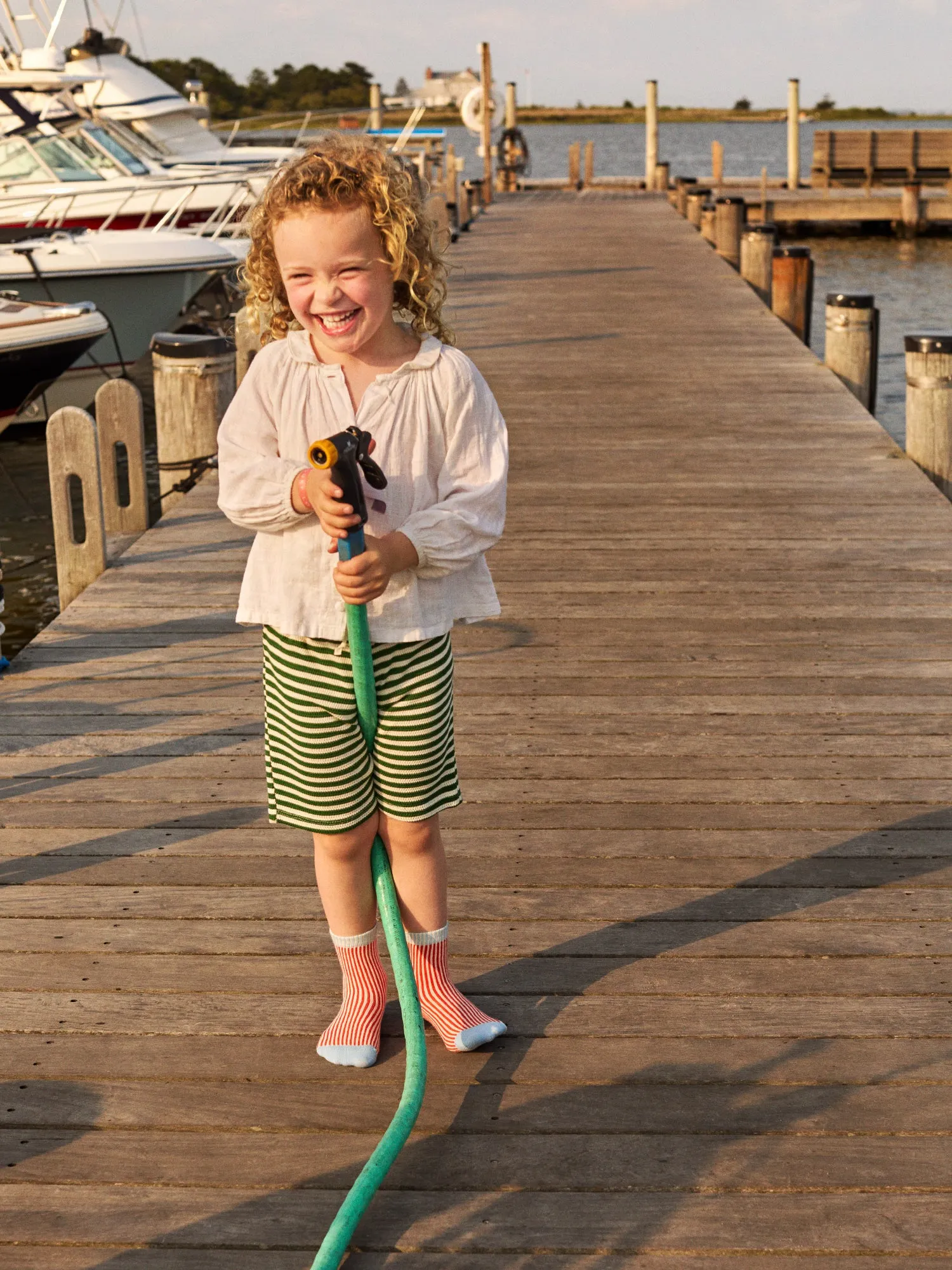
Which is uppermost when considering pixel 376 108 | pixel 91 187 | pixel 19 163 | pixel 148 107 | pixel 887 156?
pixel 376 108

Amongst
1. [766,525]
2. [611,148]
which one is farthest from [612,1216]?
[611,148]

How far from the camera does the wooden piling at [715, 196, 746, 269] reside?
1745 cm

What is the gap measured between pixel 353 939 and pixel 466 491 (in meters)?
0.82

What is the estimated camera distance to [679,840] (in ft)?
11.4

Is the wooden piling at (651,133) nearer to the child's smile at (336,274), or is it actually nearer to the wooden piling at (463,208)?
the wooden piling at (463,208)

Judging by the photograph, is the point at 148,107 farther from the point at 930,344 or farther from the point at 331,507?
the point at 331,507

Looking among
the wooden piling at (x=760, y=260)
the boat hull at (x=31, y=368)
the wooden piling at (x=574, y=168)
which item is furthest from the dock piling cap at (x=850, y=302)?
the wooden piling at (x=574, y=168)

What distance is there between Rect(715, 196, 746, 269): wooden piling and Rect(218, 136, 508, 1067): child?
15.6 m

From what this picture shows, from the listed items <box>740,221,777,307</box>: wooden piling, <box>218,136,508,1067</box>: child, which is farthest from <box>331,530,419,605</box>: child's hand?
<box>740,221,777,307</box>: wooden piling

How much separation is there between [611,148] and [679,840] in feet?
335

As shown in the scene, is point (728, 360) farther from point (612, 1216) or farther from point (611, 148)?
point (611, 148)

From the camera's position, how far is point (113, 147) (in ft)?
56.6

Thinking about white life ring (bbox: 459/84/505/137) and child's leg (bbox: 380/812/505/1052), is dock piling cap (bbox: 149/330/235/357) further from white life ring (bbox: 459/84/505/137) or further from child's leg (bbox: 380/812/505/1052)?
white life ring (bbox: 459/84/505/137)

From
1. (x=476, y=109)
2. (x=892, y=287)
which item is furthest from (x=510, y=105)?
(x=892, y=287)
